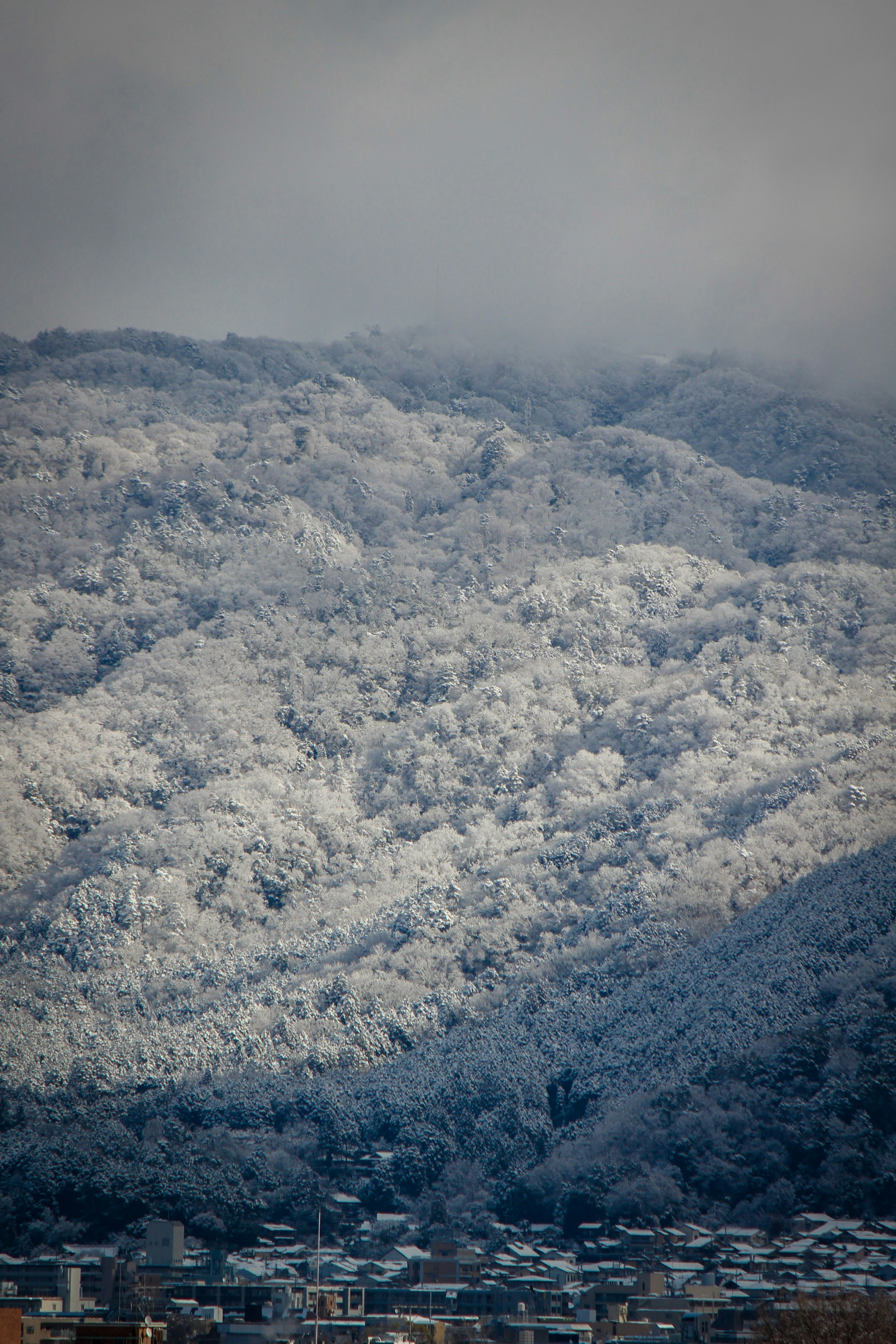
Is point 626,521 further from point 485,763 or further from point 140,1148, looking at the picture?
point 140,1148

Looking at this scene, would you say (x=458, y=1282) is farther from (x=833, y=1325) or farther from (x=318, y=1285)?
(x=833, y=1325)

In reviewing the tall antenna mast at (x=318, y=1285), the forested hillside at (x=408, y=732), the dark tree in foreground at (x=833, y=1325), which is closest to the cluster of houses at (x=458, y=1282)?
the tall antenna mast at (x=318, y=1285)

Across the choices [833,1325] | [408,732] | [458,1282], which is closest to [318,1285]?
[458,1282]

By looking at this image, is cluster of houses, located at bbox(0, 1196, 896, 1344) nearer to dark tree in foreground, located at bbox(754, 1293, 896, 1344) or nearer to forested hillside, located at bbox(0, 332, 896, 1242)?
forested hillside, located at bbox(0, 332, 896, 1242)

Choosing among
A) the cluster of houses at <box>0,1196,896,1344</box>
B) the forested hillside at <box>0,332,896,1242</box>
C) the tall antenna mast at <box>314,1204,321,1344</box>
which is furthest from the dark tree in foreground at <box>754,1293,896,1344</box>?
the forested hillside at <box>0,332,896,1242</box>

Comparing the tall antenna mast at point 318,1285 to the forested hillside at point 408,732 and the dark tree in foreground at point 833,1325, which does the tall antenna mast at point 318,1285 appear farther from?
the dark tree in foreground at point 833,1325

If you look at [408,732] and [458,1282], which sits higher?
[408,732]
